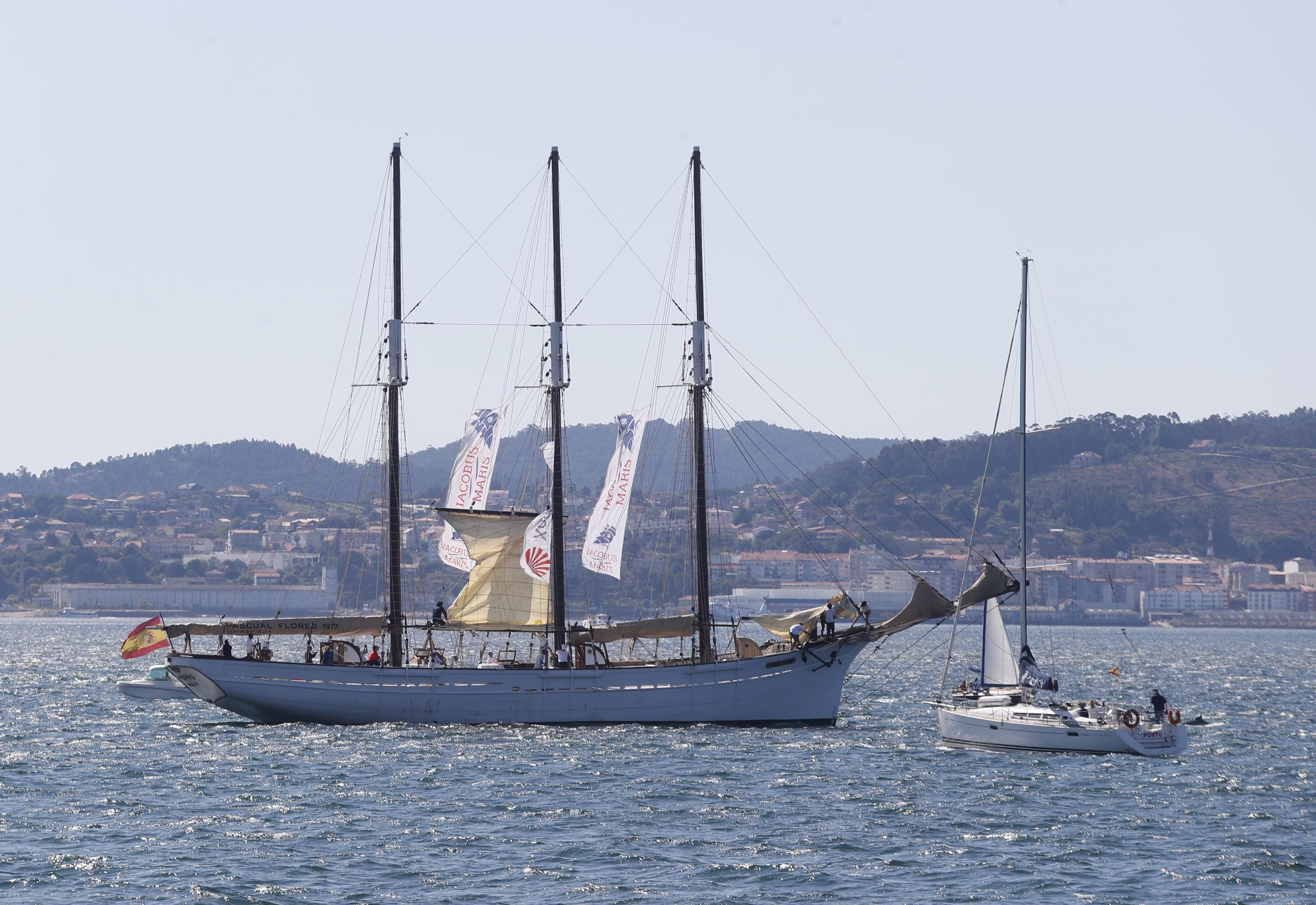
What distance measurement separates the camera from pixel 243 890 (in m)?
29.0

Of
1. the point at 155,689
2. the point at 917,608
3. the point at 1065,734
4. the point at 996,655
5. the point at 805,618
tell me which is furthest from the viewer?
the point at 155,689

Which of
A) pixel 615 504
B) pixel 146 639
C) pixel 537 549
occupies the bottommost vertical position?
pixel 146 639

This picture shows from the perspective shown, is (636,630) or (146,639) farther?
(146,639)

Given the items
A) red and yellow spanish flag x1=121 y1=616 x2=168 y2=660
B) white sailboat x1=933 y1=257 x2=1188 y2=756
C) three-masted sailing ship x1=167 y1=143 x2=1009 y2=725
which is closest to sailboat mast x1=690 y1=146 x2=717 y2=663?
three-masted sailing ship x1=167 y1=143 x2=1009 y2=725

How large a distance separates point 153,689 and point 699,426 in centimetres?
2442

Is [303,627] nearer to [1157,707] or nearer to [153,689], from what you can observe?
[153,689]

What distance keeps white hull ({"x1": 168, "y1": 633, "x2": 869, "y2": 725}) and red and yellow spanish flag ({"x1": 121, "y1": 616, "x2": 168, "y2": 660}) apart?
223 centimetres

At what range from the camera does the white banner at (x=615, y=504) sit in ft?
189

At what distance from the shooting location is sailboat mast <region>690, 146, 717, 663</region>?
2259 inches

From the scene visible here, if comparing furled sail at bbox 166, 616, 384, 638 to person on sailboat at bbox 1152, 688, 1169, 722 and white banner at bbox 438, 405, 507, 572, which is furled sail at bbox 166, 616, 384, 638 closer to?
white banner at bbox 438, 405, 507, 572

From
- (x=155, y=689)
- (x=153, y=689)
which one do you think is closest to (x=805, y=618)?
(x=155, y=689)

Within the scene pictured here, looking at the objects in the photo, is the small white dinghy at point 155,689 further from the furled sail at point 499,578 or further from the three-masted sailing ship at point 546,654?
the furled sail at point 499,578

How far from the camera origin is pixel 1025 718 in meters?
49.6

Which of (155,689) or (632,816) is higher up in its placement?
(155,689)
